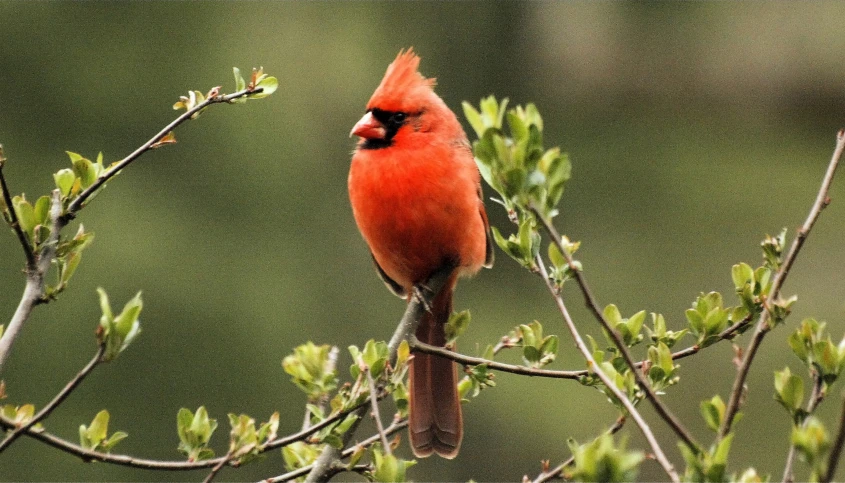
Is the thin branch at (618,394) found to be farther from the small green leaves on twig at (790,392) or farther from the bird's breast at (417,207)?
the bird's breast at (417,207)

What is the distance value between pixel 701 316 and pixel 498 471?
6.37 meters

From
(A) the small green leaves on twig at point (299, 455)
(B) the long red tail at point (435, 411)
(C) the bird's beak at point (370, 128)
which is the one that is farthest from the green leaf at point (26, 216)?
(C) the bird's beak at point (370, 128)

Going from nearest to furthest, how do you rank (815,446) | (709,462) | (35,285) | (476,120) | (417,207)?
(815,446), (709,462), (476,120), (35,285), (417,207)

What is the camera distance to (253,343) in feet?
26.1

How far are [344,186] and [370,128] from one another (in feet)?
20.5

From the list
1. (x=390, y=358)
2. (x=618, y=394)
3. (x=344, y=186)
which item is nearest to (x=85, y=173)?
(x=390, y=358)

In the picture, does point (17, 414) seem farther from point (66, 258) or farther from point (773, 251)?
point (773, 251)

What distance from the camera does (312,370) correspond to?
179 cm

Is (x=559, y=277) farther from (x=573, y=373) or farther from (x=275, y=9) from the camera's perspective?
(x=275, y=9)

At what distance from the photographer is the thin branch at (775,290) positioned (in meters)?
1.24

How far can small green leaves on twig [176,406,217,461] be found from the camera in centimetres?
151

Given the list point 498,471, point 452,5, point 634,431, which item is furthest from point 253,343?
point 452,5

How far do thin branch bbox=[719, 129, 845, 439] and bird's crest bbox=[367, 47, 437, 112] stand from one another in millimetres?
1128

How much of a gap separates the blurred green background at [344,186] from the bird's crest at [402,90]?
4.87m
